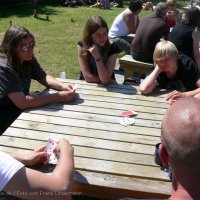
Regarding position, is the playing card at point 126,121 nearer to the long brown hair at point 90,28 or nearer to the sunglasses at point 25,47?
the sunglasses at point 25,47

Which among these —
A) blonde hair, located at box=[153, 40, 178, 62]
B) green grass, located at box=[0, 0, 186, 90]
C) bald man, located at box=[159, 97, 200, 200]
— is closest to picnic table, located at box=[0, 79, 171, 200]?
blonde hair, located at box=[153, 40, 178, 62]

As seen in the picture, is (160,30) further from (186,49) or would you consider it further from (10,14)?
(10,14)

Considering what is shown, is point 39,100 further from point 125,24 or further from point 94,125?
point 125,24

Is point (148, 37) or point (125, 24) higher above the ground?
point (148, 37)

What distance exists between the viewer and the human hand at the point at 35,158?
7.14 ft

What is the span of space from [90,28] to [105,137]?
1.55 m

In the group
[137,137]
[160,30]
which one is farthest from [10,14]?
[137,137]

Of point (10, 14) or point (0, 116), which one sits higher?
point (0, 116)

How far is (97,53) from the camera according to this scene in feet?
12.0

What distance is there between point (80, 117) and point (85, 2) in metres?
13.4

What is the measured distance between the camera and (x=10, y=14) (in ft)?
39.4

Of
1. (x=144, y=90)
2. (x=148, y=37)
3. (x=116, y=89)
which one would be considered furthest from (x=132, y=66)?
(x=144, y=90)

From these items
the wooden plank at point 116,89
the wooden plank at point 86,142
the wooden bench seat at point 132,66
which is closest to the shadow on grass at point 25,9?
the wooden bench seat at point 132,66

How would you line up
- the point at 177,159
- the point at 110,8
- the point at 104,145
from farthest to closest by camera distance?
the point at 110,8
the point at 104,145
the point at 177,159
